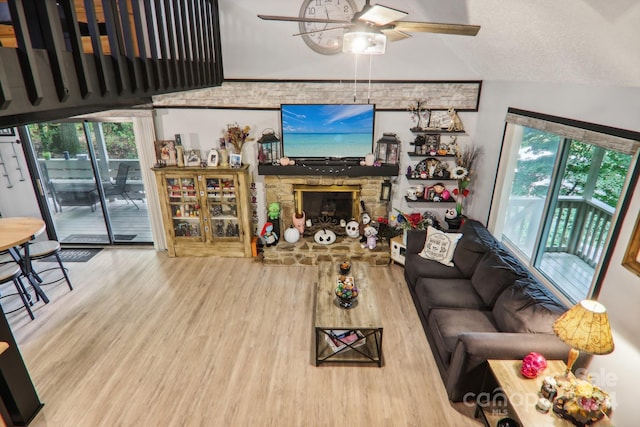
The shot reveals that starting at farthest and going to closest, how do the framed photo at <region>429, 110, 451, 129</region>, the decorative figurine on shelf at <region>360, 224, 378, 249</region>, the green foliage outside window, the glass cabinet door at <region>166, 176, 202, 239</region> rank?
1. the glass cabinet door at <region>166, 176, 202, 239</region>
2. the decorative figurine on shelf at <region>360, 224, 378, 249</region>
3. the framed photo at <region>429, 110, 451, 129</region>
4. the green foliage outside window

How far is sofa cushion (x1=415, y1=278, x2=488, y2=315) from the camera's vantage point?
340 centimetres

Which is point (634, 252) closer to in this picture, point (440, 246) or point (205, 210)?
point (440, 246)

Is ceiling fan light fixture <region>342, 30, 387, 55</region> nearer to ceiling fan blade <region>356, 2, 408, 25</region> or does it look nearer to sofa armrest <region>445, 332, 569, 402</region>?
ceiling fan blade <region>356, 2, 408, 25</region>

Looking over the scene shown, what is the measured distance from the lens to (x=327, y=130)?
4.77 meters

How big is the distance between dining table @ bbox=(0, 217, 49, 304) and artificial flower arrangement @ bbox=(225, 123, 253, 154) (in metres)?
2.39

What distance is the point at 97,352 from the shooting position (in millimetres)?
3430

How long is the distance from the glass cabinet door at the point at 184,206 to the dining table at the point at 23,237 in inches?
60.3

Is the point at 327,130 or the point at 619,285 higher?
the point at 327,130

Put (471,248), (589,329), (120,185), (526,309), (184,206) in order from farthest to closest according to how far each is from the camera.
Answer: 1. (120,185)
2. (184,206)
3. (471,248)
4. (526,309)
5. (589,329)

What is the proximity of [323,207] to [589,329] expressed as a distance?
3.65m

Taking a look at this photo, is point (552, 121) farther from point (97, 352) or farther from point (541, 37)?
point (97, 352)

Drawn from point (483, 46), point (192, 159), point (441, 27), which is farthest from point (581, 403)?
point (192, 159)

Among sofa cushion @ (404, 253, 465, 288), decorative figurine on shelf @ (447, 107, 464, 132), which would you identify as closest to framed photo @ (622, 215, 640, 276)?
sofa cushion @ (404, 253, 465, 288)

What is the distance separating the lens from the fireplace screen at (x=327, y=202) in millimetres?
5094
